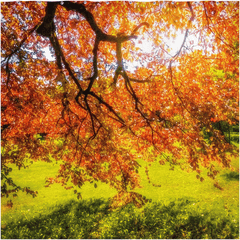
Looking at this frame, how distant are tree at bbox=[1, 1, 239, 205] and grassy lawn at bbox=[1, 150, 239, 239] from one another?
103 cm

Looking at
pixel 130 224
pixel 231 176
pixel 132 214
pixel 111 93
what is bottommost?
pixel 130 224

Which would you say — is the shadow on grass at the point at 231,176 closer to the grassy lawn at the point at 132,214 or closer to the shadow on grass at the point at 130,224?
the grassy lawn at the point at 132,214

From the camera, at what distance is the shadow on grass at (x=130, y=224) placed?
18.9 feet

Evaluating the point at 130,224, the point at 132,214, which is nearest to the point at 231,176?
the point at 132,214

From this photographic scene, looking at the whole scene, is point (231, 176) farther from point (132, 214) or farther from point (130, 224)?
point (130, 224)

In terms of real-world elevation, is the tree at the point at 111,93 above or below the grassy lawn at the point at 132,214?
above

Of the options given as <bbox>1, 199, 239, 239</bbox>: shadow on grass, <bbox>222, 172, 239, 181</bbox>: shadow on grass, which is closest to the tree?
<bbox>1, 199, 239, 239</bbox>: shadow on grass

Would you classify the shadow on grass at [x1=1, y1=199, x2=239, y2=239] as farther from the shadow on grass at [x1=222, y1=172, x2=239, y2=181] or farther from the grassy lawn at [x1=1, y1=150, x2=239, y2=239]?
the shadow on grass at [x1=222, y1=172, x2=239, y2=181]

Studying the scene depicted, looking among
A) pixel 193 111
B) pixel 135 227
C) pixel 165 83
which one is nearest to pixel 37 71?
pixel 165 83

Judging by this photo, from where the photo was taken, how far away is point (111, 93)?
696 cm

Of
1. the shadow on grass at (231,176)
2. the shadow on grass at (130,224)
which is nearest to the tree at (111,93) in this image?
the shadow on grass at (130,224)

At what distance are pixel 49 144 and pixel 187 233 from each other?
487cm

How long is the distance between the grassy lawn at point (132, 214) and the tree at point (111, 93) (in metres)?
1.03

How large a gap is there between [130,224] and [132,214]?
47cm
